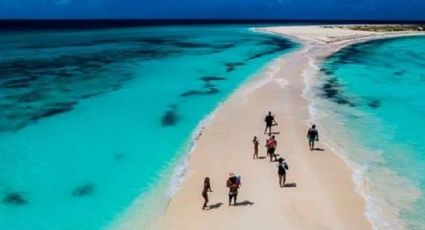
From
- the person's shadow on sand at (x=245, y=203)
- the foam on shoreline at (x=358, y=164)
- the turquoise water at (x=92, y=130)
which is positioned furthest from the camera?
the turquoise water at (x=92, y=130)

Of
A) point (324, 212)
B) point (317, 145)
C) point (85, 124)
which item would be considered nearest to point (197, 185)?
point (324, 212)

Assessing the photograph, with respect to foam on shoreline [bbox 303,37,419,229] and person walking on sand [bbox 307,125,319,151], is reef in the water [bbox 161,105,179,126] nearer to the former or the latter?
foam on shoreline [bbox 303,37,419,229]

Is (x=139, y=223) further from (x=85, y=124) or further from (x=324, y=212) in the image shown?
(x=85, y=124)

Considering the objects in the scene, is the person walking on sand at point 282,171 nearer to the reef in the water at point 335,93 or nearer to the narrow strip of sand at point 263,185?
the narrow strip of sand at point 263,185

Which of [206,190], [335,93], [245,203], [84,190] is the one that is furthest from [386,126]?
[84,190]

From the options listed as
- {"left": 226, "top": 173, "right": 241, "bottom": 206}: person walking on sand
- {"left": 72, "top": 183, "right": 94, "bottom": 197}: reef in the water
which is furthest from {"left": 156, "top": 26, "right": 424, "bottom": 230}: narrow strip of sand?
{"left": 72, "top": 183, "right": 94, "bottom": 197}: reef in the water

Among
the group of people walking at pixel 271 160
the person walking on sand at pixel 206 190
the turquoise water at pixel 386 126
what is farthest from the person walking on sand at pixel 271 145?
the person walking on sand at pixel 206 190
